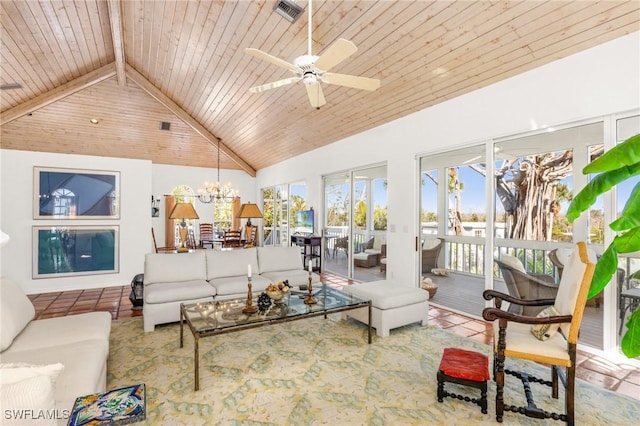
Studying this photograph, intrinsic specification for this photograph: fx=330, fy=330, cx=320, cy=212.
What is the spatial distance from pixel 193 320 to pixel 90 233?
4.75 meters

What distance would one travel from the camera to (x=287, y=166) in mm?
8672

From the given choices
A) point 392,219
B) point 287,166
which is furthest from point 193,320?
point 287,166

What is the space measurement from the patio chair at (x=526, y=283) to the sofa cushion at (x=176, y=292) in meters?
3.44

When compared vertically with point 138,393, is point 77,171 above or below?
above

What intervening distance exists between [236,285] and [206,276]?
0.58 m

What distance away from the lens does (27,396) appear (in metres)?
1.05

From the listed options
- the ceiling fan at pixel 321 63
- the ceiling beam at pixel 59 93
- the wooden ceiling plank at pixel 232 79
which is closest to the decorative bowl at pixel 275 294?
the ceiling fan at pixel 321 63

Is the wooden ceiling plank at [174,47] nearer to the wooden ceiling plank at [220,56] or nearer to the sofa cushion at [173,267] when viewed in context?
the wooden ceiling plank at [220,56]

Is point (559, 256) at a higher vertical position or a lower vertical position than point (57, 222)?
lower

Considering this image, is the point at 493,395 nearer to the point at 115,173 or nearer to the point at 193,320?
the point at 193,320

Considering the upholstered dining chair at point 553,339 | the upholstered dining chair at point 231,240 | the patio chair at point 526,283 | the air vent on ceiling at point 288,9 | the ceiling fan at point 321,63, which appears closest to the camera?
the upholstered dining chair at point 553,339

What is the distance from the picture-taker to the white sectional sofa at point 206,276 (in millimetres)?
3779

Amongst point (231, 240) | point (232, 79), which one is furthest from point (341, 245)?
point (232, 79)

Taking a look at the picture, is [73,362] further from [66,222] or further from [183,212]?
[66,222]
